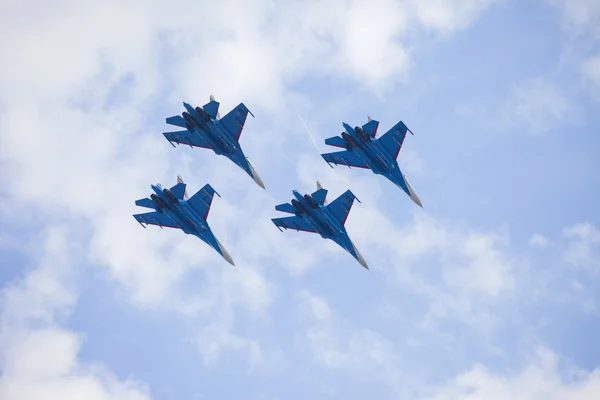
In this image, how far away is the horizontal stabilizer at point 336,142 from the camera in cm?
12581

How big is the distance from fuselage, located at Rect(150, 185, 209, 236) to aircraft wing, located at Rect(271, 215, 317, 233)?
Result: 9.69 metres

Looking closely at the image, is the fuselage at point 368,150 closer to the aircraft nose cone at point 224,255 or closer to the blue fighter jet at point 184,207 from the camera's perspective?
the blue fighter jet at point 184,207

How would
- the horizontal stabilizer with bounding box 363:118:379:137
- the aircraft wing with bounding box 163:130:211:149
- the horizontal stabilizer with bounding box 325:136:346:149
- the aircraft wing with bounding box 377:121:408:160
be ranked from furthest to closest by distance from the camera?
the horizontal stabilizer with bounding box 325:136:346:149 → the aircraft wing with bounding box 163:130:211:149 → the horizontal stabilizer with bounding box 363:118:379:137 → the aircraft wing with bounding box 377:121:408:160

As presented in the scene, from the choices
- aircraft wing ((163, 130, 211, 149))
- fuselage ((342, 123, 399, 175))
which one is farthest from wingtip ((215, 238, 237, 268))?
fuselage ((342, 123, 399, 175))

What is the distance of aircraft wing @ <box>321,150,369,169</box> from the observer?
127m

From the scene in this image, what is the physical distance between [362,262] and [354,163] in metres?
13.3

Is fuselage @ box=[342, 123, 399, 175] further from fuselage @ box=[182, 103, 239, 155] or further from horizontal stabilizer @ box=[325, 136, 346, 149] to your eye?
fuselage @ box=[182, 103, 239, 155]

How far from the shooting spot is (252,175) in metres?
121

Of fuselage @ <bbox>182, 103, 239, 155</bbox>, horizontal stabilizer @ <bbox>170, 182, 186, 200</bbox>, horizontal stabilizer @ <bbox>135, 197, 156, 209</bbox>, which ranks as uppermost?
fuselage @ <bbox>182, 103, 239, 155</bbox>

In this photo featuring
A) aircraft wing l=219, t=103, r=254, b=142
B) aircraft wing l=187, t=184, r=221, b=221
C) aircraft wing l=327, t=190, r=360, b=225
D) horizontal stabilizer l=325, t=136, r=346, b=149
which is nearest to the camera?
aircraft wing l=187, t=184, r=221, b=221

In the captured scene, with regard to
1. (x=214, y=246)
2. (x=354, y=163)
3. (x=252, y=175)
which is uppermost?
(x=354, y=163)

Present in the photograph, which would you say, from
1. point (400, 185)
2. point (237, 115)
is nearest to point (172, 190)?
point (237, 115)

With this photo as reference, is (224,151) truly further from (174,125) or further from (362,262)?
(362,262)

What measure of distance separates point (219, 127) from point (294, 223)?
1538 centimetres
